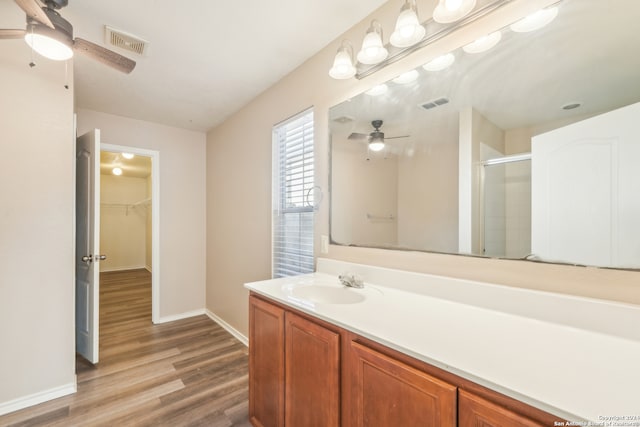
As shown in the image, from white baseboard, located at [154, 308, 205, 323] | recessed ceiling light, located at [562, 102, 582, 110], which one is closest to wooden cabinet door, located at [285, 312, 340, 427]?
recessed ceiling light, located at [562, 102, 582, 110]

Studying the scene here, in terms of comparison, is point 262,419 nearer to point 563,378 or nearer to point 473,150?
point 563,378

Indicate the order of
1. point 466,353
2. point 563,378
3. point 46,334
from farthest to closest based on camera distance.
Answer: point 46,334
point 466,353
point 563,378

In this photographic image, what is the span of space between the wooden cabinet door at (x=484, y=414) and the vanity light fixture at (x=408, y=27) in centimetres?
141

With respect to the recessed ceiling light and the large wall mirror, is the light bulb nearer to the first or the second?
the large wall mirror

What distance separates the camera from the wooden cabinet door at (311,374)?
3.40 feet

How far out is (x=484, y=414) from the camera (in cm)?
64

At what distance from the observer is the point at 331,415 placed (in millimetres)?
1038

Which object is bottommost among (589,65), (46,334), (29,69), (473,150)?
(46,334)

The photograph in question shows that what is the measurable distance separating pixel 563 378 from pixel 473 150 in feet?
3.13

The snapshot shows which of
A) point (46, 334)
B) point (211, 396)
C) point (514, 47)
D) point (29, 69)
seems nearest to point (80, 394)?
point (46, 334)

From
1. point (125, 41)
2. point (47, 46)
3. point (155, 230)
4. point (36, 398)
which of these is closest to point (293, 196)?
point (125, 41)

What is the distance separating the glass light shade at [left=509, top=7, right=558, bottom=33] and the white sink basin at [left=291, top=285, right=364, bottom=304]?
137cm

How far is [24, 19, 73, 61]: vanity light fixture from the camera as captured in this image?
1316 millimetres

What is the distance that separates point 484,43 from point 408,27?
339 millimetres
